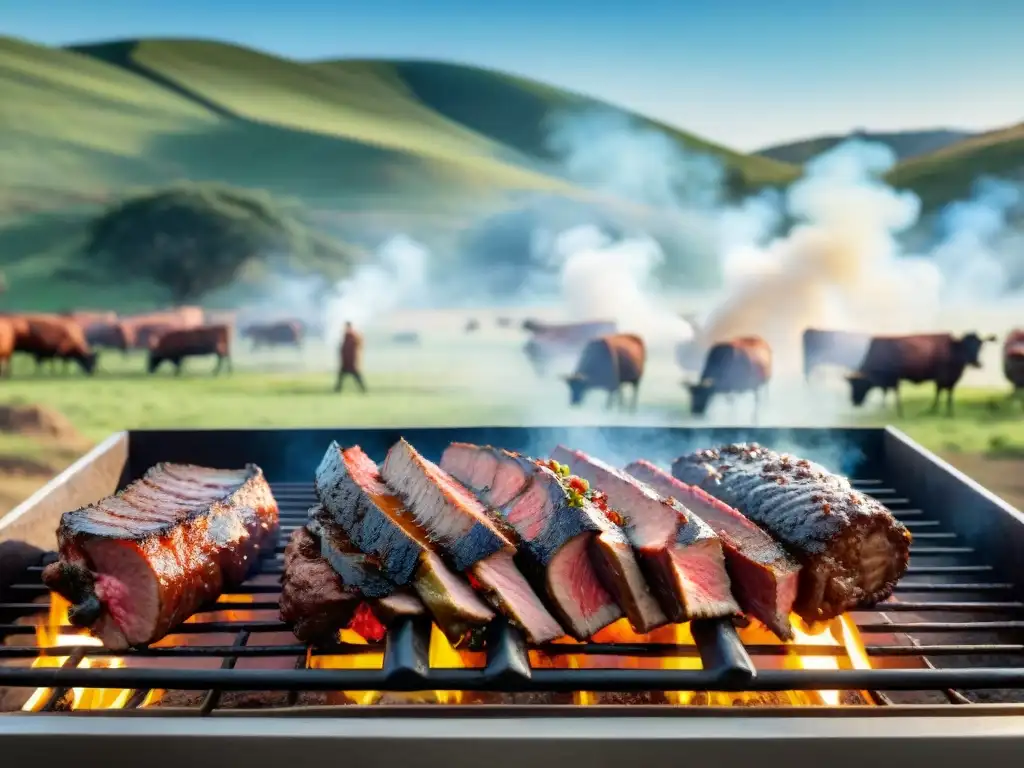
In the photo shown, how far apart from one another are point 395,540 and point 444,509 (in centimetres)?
30

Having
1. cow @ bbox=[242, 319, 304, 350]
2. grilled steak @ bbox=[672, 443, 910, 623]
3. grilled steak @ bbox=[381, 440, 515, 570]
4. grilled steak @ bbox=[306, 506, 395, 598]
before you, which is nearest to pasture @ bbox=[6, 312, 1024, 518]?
cow @ bbox=[242, 319, 304, 350]

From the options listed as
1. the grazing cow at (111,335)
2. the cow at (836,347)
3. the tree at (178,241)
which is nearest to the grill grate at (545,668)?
the cow at (836,347)

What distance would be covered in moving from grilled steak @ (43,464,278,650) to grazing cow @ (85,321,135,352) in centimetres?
2444

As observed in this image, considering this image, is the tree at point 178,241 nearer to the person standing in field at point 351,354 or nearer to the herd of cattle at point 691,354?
the herd of cattle at point 691,354

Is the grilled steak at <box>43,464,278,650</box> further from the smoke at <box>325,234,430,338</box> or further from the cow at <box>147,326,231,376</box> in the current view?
the smoke at <box>325,234,430,338</box>

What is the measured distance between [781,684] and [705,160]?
44.6 m

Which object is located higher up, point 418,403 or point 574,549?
point 574,549

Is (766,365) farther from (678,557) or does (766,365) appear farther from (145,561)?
(145,561)

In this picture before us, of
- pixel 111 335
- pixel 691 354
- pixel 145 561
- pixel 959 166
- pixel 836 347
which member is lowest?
pixel 111 335

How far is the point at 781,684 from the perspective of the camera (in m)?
2.62

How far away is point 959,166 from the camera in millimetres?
36375

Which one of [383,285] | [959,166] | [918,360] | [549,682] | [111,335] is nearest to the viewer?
[549,682]

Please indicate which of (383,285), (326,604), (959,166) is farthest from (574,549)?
(959,166)

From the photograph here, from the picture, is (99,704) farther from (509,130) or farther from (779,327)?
(509,130)
